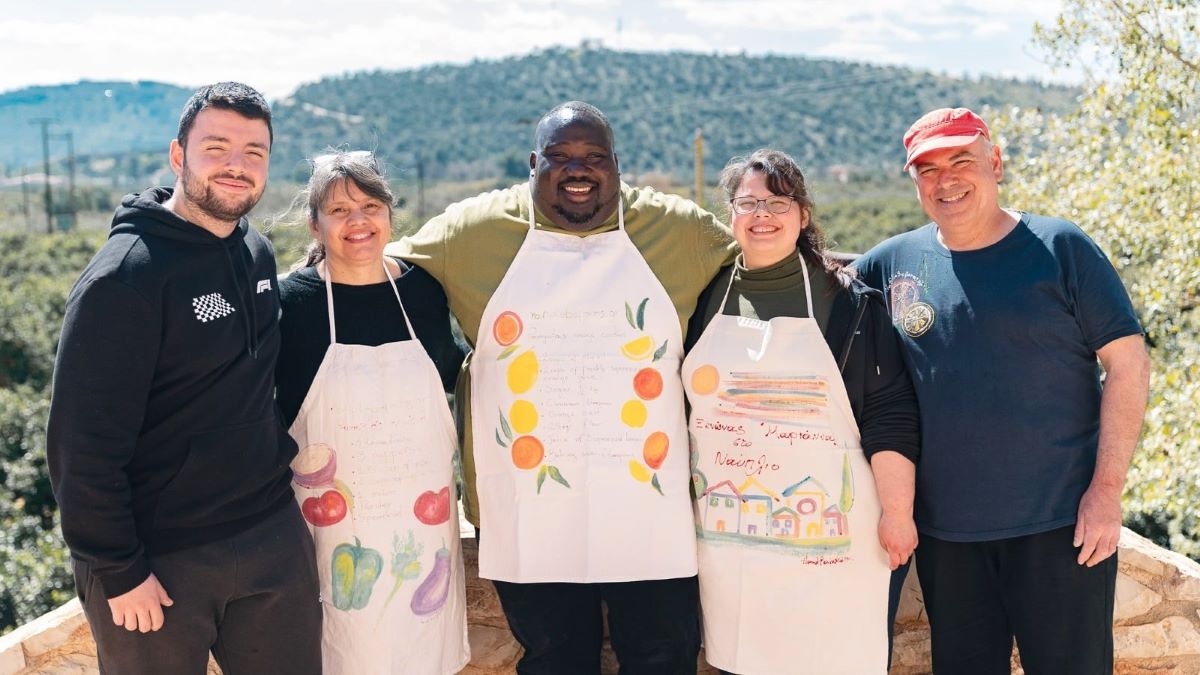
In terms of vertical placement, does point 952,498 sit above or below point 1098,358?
below

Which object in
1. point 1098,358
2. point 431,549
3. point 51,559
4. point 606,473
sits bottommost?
point 51,559

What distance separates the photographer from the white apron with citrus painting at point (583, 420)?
2922mm

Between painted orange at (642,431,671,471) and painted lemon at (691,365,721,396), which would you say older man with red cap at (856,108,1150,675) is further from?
painted orange at (642,431,671,471)

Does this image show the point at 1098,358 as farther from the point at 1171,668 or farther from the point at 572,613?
the point at 572,613

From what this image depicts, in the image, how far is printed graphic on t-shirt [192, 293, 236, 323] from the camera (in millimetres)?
2375

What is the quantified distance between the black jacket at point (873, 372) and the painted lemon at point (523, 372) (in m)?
0.84

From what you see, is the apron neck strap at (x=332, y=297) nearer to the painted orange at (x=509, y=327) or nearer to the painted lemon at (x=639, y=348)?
the painted orange at (x=509, y=327)

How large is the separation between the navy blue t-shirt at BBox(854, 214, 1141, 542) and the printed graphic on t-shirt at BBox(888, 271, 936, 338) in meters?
0.01

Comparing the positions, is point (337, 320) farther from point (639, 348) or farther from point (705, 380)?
point (705, 380)

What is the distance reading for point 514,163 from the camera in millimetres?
50750

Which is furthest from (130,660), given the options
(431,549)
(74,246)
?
(74,246)

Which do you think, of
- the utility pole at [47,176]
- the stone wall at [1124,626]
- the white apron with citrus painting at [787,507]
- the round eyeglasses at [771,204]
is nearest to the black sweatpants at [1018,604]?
the white apron with citrus painting at [787,507]

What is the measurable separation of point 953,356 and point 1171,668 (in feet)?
4.87

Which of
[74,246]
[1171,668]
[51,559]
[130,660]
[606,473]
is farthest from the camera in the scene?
[74,246]
